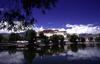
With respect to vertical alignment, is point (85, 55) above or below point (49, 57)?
below

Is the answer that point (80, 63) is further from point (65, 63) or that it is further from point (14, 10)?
point (14, 10)

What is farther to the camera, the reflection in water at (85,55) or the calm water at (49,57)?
the reflection in water at (85,55)

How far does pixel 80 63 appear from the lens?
29.7 feet

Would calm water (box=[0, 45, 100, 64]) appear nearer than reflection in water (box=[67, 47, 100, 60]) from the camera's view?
Yes

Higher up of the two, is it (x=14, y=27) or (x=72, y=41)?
(x=14, y=27)

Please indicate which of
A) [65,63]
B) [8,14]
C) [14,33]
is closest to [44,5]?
[8,14]

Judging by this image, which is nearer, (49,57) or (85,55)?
(49,57)

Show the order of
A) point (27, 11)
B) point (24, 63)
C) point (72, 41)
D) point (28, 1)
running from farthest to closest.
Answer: point (72, 41), point (24, 63), point (27, 11), point (28, 1)

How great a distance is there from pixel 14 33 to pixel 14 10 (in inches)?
55.5

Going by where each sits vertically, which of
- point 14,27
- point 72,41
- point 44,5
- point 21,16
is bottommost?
point 72,41

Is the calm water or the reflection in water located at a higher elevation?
the calm water

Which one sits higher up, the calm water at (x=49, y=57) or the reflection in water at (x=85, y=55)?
the calm water at (x=49, y=57)

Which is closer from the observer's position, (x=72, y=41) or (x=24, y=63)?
(x=24, y=63)

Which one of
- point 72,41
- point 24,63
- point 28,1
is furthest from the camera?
point 72,41
